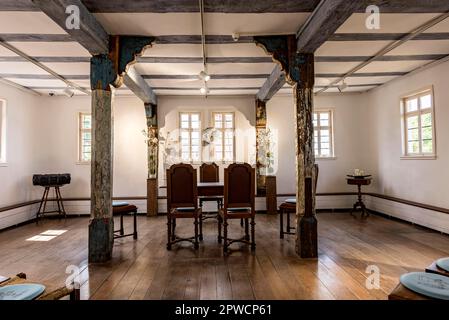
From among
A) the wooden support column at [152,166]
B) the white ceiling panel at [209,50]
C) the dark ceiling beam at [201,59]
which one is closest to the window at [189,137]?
the wooden support column at [152,166]

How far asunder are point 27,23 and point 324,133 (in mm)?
6307

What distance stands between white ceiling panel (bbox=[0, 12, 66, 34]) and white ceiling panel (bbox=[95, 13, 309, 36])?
0.61 m

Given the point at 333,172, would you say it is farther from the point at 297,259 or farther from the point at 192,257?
the point at 192,257

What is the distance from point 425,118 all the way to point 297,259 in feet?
12.7

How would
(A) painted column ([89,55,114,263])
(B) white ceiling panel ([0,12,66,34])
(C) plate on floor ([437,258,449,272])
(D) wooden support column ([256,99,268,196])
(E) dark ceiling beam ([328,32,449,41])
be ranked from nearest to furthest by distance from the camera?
(C) plate on floor ([437,258,449,272]) < (B) white ceiling panel ([0,12,66,34]) < (A) painted column ([89,55,114,263]) < (E) dark ceiling beam ([328,32,449,41]) < (D) wooden support column ([256,99,268,196])

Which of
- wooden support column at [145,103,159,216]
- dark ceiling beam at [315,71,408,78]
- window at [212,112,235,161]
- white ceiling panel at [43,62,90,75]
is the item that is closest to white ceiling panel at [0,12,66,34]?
white ceiling panel at [43,62,90,75]

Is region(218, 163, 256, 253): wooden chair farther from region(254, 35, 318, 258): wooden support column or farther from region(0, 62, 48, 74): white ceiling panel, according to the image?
region(0, 62, 48, 74): white ceiling panel

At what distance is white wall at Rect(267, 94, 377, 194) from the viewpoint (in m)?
7.22

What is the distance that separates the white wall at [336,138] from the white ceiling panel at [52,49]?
447 centimetres

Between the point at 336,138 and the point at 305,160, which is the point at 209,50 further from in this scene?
the point at 336,138

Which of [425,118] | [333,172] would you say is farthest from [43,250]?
[425,118]

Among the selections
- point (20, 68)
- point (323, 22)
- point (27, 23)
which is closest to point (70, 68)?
point (20, 68)

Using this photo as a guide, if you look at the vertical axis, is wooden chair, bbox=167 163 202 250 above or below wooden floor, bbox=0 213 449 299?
above

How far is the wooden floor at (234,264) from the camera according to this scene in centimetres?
266
